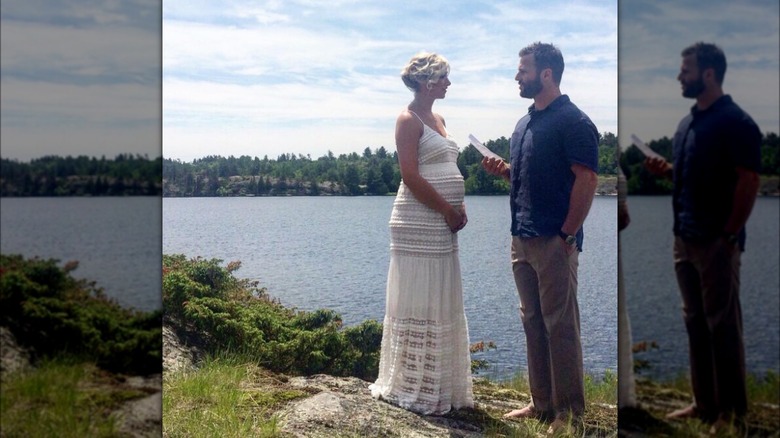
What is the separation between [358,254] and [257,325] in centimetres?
84

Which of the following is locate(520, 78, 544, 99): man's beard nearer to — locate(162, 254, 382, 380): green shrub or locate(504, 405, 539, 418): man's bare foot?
locate(162, 254, 382, 380): green shrub

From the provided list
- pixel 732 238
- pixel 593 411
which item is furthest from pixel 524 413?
pixel 732 238

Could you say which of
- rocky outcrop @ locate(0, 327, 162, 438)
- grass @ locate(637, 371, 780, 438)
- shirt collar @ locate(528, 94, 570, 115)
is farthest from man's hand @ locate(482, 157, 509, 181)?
rocky outcrop @ locate(0, 327, 162, 438)

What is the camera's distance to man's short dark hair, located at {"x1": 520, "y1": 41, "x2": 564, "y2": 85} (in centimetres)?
484

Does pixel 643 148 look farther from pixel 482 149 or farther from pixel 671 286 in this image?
pixel 482 149

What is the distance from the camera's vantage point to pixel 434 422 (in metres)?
4.96

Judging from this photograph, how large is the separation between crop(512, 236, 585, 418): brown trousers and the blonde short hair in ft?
3.48

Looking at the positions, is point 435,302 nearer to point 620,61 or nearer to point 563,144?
point 563,144

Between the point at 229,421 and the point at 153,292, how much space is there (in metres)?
1.28

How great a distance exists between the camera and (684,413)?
3217 mm

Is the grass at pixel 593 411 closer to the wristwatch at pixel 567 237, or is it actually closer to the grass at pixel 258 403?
the grass at pixel 258 403

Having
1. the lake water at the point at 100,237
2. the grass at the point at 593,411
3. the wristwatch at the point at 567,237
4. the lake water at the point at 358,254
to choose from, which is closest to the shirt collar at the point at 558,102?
the lake water at the point at 358,254

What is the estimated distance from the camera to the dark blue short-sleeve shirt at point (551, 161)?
4.67m

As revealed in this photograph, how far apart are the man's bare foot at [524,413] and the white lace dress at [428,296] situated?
0.29 meters
